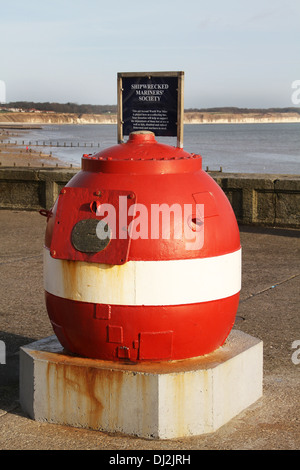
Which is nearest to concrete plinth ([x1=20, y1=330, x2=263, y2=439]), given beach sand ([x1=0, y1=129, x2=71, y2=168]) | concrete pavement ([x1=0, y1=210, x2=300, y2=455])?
concrete pavement ([x1=0, y1=210, x2=300, y2=455])

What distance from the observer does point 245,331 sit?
6242mm

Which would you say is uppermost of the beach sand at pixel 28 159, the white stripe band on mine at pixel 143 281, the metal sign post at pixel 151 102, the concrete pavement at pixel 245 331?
the metal sign post at pixel 151 102

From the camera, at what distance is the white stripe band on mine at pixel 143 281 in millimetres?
4125

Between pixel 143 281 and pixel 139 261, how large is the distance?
0.39 feet

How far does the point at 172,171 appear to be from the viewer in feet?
14.3

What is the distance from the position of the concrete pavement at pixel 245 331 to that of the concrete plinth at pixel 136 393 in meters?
0.07

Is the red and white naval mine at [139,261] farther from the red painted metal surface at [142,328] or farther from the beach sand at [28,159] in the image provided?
the beach sand at [28,159]

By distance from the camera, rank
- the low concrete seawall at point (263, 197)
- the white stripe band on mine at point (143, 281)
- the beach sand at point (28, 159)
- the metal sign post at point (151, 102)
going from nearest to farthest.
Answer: the white stripe band on mine at point (143, 281), the metal sign post at point (151, 102), the low concrete seawall at point (263, 197), the beach sand at point (28, 159)

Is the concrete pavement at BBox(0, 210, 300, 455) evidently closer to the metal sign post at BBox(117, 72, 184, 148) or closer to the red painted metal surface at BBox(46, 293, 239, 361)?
the red painted metal surface at BBox(46, 293, 239, 361)

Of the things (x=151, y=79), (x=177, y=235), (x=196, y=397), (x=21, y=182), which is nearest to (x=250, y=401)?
(x=196, y=397)

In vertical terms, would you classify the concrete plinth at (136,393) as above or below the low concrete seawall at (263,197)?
below

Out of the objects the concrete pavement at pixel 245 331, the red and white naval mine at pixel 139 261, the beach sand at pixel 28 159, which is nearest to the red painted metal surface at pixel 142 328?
the red and white naval mine at pixel 139 261

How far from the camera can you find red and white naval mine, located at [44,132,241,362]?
13.5 feet

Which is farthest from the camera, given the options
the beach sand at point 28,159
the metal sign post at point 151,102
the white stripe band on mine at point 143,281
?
the beach sand at point 28,159
